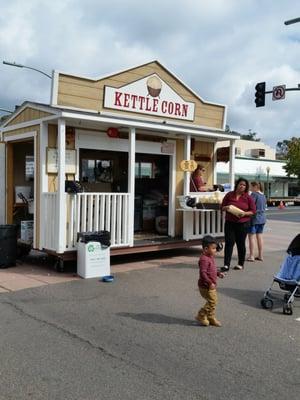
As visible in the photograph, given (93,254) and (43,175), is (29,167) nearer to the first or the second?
(43,175)

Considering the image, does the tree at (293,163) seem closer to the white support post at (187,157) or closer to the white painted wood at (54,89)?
the white support post at (187,157)

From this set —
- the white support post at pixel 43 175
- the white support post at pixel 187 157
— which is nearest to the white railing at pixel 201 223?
the white support post at pixel 187 157

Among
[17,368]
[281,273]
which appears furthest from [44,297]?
[281,273]

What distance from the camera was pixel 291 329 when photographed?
5.82 metres

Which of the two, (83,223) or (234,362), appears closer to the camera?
(234,362)

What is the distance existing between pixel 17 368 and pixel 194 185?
25.4 ft

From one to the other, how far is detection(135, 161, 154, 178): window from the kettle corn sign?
4.76ft

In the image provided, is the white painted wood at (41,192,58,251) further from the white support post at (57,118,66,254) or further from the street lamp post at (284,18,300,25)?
the street lamp post at (284,18,300,25)

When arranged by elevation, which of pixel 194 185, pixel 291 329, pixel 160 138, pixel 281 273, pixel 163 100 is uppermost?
pixel 163 100

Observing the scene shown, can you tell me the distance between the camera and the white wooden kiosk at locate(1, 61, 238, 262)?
9.22 m

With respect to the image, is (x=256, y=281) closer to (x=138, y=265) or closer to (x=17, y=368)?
(x=138, y=265)

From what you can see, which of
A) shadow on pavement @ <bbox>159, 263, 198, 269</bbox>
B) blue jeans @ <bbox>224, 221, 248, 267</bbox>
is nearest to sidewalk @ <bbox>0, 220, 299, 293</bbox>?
shadow on pavement @ <bbox>159, 263, 198, 269</bbox>

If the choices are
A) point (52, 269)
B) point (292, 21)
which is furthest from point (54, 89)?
point (292, 21)

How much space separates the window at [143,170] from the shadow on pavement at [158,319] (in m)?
6.11
